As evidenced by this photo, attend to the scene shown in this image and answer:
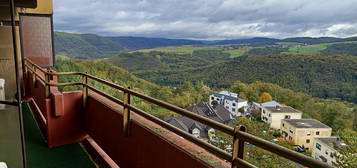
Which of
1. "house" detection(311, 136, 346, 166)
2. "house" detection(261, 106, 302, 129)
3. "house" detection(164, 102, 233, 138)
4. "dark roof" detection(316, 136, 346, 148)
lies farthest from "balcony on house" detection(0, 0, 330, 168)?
"house" detection(261, 106, 302, 129)

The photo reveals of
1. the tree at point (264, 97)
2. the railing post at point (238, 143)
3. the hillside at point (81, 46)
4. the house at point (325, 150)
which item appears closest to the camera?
the railing post at point (238, 143)

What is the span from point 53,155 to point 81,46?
111765 mm

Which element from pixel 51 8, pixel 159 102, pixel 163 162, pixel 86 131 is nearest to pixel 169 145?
pixel 163 162

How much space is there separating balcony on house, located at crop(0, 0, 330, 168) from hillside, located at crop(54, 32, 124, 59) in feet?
244

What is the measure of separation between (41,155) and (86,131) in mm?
670

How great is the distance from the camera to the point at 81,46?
107 m

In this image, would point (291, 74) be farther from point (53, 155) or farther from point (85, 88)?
point (53, 155)

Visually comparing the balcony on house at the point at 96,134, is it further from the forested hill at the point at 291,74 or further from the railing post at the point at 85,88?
the forested hill at the point at 291,74

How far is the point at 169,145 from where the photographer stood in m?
1.98

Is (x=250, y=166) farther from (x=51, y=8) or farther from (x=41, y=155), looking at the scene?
(x=51, y=8)

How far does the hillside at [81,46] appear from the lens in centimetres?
8681

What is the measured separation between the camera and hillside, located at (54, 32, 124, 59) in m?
86.8

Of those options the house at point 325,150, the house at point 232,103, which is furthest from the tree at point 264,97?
the house at point 325,150

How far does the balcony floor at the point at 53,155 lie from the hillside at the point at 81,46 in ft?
243
